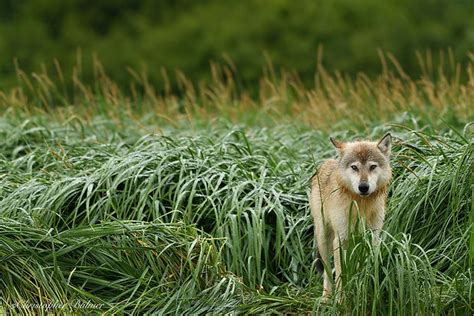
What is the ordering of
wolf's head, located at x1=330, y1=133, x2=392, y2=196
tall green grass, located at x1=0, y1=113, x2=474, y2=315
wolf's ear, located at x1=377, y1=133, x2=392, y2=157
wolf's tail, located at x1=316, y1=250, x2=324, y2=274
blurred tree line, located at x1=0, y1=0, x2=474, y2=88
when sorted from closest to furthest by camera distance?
1. tall green grass, located at x1=0, y1=113, x2=474, y2=315
2. wolf's head, located at x1=330, y1=133, x2=392, y2=196
3. wolf's ear, located at x1=377, y1=133, x2=392, y2=157
4. wolf's tail, located at x1=316, y1=250, x2=324, y2=274
5. blurred tree line, located at x1=0, y1=0, x2=474, y2=88

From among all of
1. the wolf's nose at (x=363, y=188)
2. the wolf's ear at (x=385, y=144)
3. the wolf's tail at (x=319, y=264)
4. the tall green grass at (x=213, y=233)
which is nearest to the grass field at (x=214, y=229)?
the tall green grass at (x=213, y=233)

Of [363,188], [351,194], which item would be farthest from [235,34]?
[363,188]

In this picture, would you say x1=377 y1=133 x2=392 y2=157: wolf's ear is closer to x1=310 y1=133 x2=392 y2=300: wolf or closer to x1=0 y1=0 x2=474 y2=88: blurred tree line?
x1=310 y1=133 x2=392 y2=300: wolf

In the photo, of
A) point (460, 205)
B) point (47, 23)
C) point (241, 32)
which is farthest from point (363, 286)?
point (47, 23)

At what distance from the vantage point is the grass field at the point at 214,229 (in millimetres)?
7422

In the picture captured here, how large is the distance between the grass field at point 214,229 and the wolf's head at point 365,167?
384 millimetres

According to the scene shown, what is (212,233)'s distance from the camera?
8.65 m

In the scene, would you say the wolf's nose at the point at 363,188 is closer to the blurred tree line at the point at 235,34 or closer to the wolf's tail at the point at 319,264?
the wolf's tail at the point at 319,264

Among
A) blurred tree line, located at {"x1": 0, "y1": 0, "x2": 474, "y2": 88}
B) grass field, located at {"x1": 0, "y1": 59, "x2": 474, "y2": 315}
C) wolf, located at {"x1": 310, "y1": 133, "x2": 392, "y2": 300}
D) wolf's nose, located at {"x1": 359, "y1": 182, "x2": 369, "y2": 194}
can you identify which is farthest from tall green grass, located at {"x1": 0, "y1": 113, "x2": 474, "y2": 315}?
blurred tree line, located at {"x1": 0, "y1": 0, "x2": 474, "y2": 88}

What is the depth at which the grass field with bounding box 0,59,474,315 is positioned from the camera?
7.42m

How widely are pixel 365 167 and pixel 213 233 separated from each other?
1.61m

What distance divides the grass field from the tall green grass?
1 cm

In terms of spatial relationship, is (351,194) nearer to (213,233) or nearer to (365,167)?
(365,167)

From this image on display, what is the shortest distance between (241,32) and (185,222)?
68.1ft
